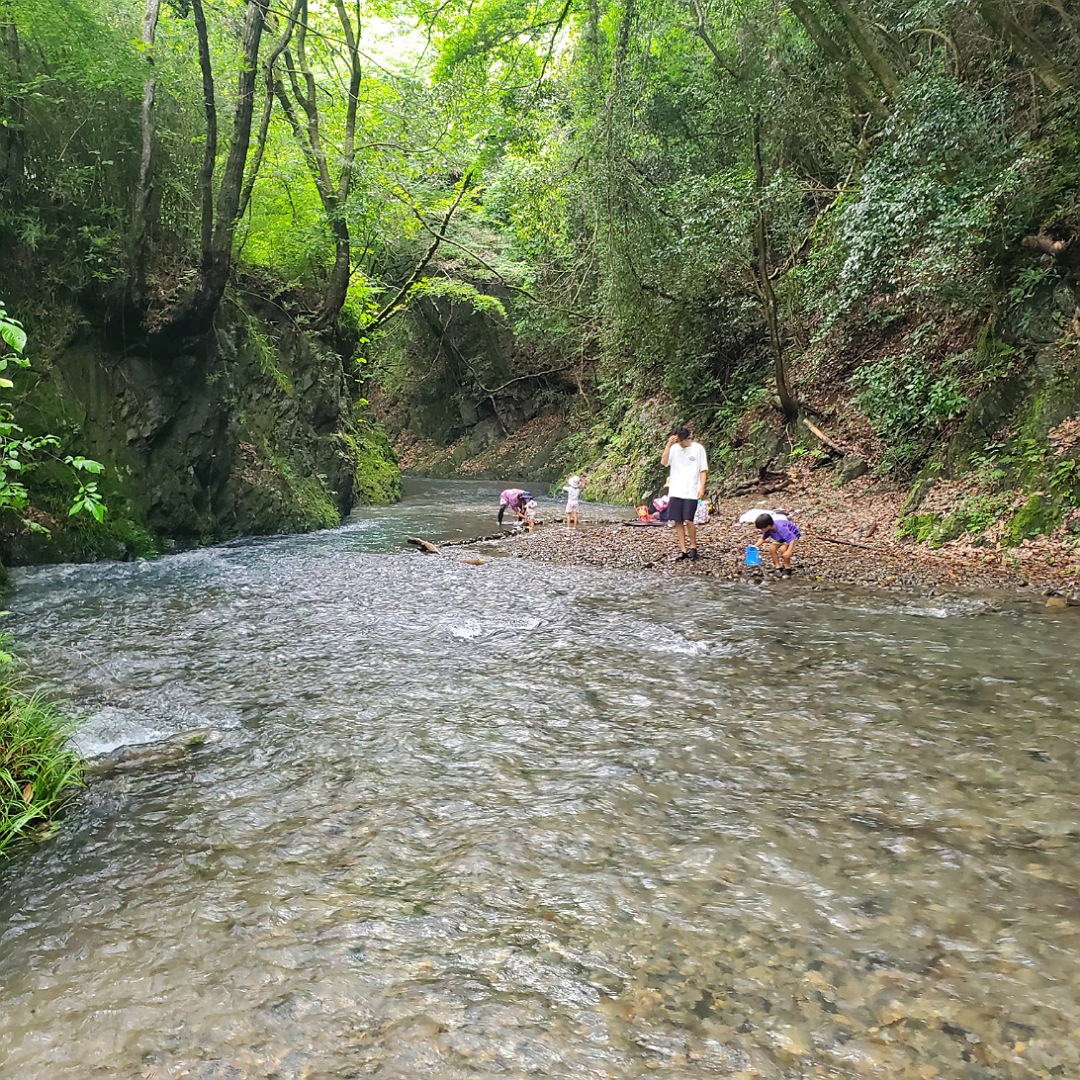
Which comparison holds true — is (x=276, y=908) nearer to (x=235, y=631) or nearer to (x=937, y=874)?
(x=937, y=874)

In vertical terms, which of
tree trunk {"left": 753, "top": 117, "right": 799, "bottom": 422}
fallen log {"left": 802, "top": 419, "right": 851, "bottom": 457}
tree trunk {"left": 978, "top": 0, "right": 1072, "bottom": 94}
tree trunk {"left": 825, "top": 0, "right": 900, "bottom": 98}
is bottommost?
fallen log {"left": 802, "top": 419, "right": 851, "bottom": 457}

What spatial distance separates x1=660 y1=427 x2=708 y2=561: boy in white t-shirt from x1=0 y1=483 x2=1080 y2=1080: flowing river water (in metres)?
4.80

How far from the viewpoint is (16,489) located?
360 centimetres

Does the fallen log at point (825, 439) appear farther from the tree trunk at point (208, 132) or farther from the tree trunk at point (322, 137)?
the tree trunk at point (208, 132)

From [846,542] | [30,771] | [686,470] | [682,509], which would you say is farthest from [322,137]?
[30,771]

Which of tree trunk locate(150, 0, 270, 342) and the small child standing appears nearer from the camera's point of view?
tree trunk locate(150, 0, 270, 342)

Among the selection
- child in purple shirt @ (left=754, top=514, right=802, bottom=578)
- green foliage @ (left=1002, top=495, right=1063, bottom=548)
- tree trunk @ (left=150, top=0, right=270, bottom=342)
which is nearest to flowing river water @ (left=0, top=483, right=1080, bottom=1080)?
green foliage @ (left=1002, top=495, right=1063, bottom=548)

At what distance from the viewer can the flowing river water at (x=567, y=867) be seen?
211cm

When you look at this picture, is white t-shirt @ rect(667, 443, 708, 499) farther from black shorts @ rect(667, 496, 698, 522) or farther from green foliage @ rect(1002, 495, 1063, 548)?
green foliage @ rect(1002, 495, 1063, 548)

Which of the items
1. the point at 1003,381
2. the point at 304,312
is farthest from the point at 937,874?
the point at 304,312

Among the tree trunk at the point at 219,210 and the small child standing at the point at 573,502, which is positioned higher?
the tree trunk at the point at 219,210

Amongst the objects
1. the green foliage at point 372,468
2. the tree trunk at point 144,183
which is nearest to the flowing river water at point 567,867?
the tree trunk at point 144,183

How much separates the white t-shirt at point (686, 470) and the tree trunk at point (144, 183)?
826 centimetres

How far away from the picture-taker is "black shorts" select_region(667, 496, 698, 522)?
34.8 feet
